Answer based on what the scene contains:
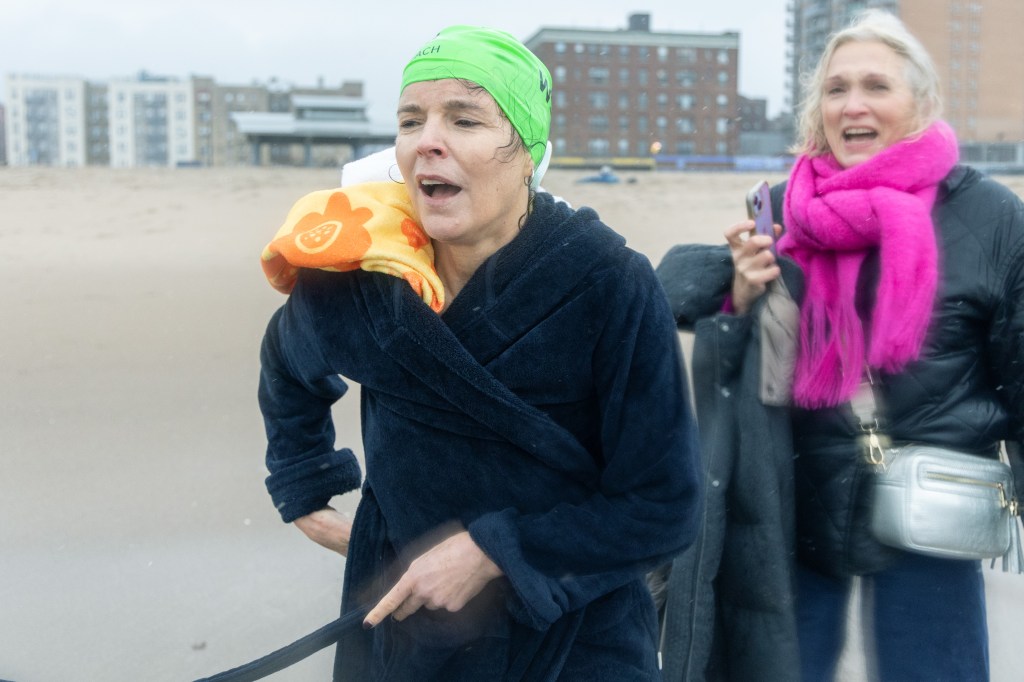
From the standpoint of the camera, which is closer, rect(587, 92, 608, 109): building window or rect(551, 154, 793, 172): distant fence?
rect(551, 154, 793, 172): distant fence

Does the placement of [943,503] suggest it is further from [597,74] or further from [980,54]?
[597,74]

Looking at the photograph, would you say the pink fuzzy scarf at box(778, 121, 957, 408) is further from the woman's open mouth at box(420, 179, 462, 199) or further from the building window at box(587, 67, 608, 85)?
the building window at box(587, 67, 608, 85)

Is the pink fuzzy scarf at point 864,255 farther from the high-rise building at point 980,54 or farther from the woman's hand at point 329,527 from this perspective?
the high-rise building at point 980,54

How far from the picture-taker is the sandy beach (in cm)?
406

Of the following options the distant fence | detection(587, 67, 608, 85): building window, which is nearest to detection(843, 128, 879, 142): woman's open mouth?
the distant fence

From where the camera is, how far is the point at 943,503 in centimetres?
240

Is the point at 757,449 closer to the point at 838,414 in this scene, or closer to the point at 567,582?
the point at 838,414

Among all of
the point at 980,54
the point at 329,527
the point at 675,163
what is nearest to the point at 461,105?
the point at 329,527

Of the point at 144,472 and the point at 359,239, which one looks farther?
the point at 144,472

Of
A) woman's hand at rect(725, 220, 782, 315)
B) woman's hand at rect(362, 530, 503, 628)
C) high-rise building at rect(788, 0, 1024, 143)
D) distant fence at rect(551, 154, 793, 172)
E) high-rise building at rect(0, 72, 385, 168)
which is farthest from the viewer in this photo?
high-rise building at rect(0, 72, 385, 168)

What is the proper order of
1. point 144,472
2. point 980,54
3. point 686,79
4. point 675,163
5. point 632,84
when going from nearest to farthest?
point 144,472 < point 980,54 < point 632,84 < point 686,79 < point 675,163

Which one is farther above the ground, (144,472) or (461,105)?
(461,105)

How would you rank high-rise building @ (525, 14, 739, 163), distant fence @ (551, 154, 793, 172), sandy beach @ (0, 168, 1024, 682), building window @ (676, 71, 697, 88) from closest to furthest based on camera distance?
1. sandy beach @ (0, 168, 1024, 682)
2. high-rise building @ (525, 14, 739, 163)
3. building window @ (676, 71, 697, 88)
4. distant fence @ (551, 154, 793, 172)

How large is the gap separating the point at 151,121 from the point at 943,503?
14778cm
